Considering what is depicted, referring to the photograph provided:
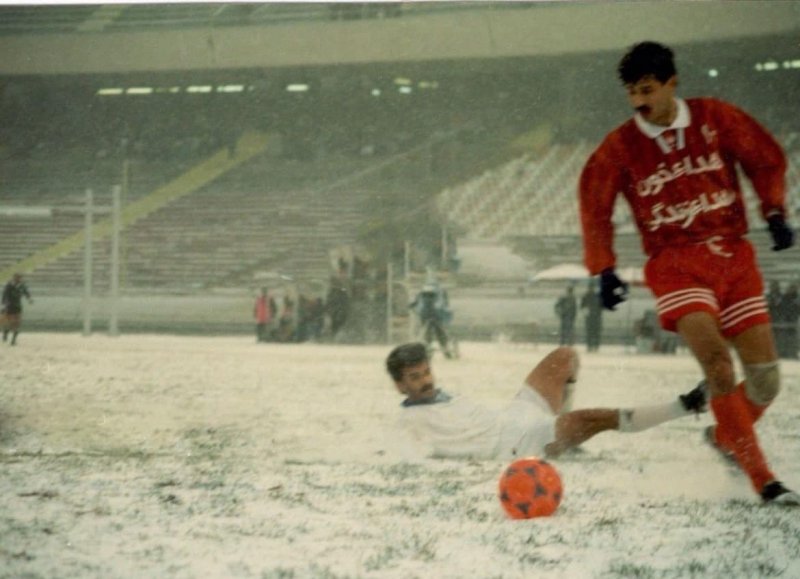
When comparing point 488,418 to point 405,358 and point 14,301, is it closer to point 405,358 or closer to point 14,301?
point 405,358

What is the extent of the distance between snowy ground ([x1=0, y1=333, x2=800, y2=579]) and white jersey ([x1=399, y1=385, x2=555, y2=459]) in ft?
Result: 0.22

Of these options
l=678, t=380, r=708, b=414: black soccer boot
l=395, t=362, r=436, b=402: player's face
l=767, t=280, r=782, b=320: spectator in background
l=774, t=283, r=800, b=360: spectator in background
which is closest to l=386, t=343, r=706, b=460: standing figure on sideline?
l=395, t=362, r=436, b=402: player's face

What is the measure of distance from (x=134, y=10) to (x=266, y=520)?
1922 millimetres

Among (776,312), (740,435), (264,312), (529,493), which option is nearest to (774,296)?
(776,312)

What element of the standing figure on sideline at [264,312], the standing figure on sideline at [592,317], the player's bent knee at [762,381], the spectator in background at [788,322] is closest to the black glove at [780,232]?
the player's bent knee at [762,381]

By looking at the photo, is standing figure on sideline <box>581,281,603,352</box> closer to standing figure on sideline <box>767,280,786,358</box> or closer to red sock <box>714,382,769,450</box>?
standing figure on sideline <box>767,280,786,358</box>

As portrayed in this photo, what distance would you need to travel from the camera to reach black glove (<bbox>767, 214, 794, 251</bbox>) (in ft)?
7.68

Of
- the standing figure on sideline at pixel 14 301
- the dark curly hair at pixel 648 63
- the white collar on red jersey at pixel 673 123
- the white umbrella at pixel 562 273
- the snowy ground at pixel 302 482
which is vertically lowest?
the snowy ground at pixel 302 482

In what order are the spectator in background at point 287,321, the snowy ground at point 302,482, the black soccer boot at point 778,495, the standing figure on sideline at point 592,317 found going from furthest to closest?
the standing figure on sideline at point 592,317
the spectator in background at point 287,321
the black soccer boot at point 778,495
the snowy ground at point 302,482

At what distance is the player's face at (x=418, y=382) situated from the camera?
112 inches

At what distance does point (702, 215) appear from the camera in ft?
7.96

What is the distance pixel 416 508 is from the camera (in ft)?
7.93

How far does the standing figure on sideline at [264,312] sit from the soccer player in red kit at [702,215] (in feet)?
6.69

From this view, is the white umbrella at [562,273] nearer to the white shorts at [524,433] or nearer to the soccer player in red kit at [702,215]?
the white shorts at [524,433]
